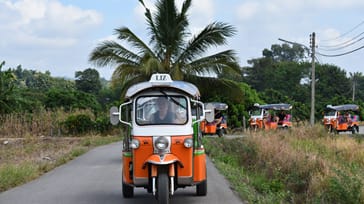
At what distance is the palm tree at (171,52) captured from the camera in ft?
82.2

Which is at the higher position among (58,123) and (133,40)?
(133,40)

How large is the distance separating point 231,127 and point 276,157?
2481 centimetres

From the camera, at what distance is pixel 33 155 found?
23406 millimetres

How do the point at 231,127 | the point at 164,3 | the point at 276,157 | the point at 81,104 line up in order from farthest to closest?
the point at 81,104, the point at 231,127, the point at 164,3, the point at 276,157

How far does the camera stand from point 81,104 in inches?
2057

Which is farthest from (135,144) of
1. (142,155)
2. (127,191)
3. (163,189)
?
(127,191)

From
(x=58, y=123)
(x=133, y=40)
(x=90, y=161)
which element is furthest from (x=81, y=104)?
(x=90, y=161)

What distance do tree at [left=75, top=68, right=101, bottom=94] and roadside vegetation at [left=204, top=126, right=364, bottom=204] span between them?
190 ft

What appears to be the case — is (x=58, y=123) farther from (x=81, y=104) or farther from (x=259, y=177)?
(x=259, y=177)

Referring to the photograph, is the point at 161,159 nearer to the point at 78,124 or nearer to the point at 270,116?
the point at 78,124

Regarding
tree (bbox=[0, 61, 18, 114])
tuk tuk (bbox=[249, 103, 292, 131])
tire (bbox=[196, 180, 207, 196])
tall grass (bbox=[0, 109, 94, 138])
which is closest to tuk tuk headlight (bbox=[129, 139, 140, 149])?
tire (bbox=[196, 180, 207, 196])

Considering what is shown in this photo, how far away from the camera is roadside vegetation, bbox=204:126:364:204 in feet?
35.3

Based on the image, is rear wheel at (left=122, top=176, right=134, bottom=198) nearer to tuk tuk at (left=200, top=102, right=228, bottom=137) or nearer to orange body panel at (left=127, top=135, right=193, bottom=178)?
orange body panel at (left=127, top=135, right=193, bottom=178)

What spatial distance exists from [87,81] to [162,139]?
71.1 m
